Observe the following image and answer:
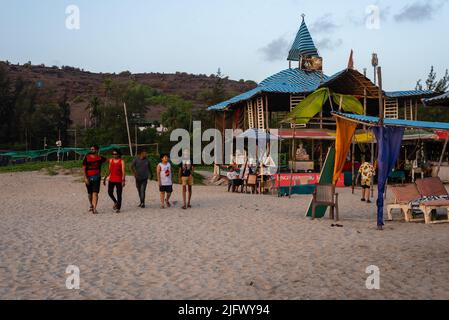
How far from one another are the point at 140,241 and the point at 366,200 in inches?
348

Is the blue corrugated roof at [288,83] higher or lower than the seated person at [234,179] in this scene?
higher

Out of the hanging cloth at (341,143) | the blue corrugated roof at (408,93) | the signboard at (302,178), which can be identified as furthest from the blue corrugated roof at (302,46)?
the hanging cloth at (341,143)

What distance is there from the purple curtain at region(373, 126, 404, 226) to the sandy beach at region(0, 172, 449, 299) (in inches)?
32.6

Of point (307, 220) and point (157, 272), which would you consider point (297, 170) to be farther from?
point (157, 272)

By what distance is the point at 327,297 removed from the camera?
16.5ft

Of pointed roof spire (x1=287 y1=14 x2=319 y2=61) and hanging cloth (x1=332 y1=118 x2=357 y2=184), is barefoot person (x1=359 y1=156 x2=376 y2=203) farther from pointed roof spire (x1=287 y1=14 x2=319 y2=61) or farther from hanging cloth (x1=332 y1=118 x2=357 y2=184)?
pointed roof spire (x1=287 y1=14 x2=319 y2=61)

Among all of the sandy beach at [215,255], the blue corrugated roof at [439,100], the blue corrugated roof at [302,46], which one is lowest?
the sandy beach at [215,255]

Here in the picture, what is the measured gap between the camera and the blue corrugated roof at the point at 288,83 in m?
23.3

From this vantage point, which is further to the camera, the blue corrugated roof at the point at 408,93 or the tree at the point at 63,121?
the tree at the point at 63,121

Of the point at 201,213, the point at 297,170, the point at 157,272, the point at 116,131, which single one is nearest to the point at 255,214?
the point at 201,213

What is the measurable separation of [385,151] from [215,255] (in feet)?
14.6

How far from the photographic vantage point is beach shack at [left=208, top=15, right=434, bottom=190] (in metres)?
21.4

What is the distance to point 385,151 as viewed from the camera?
9.77m

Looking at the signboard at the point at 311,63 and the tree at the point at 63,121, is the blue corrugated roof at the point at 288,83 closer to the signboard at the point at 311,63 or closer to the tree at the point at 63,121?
the signboard at the point at 311,63
